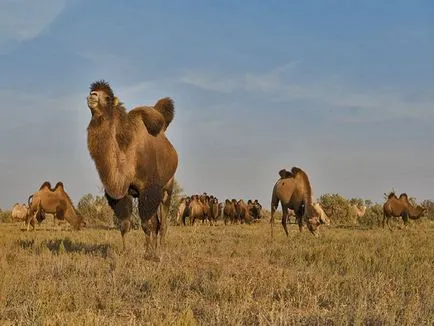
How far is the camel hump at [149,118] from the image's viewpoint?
1028cm

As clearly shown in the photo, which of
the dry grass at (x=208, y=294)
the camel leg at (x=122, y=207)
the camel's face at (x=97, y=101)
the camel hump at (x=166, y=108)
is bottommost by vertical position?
the dry grass at (x=208, y=294)

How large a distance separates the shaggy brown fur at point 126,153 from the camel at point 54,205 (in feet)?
51.1

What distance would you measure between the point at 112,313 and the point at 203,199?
117 ft

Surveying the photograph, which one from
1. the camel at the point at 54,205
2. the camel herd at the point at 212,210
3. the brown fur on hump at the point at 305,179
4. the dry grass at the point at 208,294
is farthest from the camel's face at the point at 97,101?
the camel herd at the point at 212,210

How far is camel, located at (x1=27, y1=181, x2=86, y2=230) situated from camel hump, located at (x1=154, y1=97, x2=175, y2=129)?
14.3m

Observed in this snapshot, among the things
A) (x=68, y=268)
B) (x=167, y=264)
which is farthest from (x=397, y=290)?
(x=68, y=268)

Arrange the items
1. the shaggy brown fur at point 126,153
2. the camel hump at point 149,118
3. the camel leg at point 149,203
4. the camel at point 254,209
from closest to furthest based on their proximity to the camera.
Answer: the shaggy brown fur at point 126,153
the camel leg at point 149,203
the camel hump at point 149,118
the camel at point 254,209

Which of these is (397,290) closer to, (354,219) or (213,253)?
(213,253)

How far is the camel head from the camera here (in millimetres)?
8609

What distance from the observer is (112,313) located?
5180mm

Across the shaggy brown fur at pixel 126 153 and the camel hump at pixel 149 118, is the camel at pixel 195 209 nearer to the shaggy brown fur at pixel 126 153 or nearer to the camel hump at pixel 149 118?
the shaggy brown fur at pixel 126 153

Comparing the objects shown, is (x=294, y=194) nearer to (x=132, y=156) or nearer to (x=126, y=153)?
(x=132, y=156)

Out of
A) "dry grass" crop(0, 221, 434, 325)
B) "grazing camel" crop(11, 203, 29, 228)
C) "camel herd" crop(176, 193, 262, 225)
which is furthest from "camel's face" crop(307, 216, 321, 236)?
"grazing camel" crop(11, 203, 29, 228)

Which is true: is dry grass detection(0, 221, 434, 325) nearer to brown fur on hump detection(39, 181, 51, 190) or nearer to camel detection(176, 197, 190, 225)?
brown fur on hump detection(39, 181, 51, 190)
